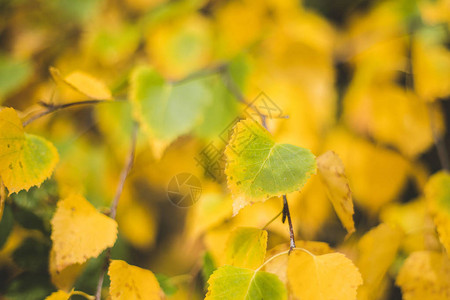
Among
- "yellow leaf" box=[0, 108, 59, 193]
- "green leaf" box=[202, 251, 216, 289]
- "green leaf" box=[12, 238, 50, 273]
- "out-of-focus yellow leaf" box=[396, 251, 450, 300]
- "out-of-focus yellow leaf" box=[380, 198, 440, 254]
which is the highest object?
"yellow leaf" box=[0, 108, 59, 193]

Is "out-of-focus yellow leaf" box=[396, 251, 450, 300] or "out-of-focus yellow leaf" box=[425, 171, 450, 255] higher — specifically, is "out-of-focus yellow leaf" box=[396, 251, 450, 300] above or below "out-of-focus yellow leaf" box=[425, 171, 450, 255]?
below

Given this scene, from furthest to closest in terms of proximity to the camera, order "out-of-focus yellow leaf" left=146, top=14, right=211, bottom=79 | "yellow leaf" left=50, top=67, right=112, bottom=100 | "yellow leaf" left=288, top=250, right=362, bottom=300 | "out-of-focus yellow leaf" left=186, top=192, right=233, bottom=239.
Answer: "out-of-focus yellow leaf" left=146, top=14, right=211, bottom=79 < "out-of-focus yellow leaf" left=186, top=192, right=233, bottom=239 < "yellow leaf" left=50, top=67, right=112, bottom=100 < "yellow leaf" left=288, top=250, right=362, bottom=300

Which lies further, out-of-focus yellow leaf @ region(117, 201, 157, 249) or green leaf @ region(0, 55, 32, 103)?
out-of-focus yellow leaf @ region(117, 201, 157, 249)

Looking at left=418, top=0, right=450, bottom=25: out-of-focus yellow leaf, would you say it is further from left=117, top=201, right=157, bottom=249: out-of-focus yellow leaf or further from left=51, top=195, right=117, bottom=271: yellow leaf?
left=117, top=201, right=157, bottom=249: out-of-focus yellow leaf

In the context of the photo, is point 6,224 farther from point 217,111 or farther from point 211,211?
point 217,111

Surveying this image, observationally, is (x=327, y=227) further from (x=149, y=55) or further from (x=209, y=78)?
(x=149, y=55)

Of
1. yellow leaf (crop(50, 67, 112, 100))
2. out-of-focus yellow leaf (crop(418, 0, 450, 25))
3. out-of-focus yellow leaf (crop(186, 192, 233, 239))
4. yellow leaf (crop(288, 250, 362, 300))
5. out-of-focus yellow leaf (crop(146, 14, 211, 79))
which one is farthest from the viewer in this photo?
out-of-focus yellow leaf (crop(146, 14, 211, 79))

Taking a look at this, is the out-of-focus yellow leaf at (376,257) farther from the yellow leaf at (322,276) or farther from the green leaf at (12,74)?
the green leaf at (12,74)

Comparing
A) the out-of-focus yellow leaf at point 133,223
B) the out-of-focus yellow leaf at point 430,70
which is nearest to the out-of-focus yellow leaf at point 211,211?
the out-of-focus yellow leaf at point 133,223

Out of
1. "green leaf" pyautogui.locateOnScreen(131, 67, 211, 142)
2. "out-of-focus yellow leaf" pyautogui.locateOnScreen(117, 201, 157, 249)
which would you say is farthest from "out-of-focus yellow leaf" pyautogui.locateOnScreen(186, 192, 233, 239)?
"out-of-focus yellow leaf" pyautogui.locateOnScreen(117, 201, 157, 249)
